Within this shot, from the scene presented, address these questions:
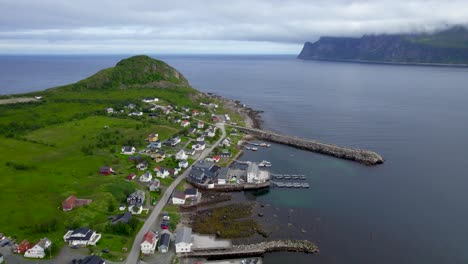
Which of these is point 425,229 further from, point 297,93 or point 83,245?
point 297,93

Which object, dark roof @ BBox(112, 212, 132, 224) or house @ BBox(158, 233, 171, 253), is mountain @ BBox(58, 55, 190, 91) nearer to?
dark roof @ BBox(112, 212, 132, 224)

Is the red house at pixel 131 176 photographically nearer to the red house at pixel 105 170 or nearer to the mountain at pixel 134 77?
the red house at pixel 105 170

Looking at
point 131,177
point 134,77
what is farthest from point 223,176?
point 134,77

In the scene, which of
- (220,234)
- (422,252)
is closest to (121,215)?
→ (220,234)

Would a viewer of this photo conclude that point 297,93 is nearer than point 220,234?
No

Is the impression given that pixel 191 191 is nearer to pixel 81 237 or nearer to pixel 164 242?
pixel 164 242

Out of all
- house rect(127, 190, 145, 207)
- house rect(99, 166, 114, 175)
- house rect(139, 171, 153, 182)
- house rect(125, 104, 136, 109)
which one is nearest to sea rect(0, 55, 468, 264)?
house rect(139, 171, 153, 182)
